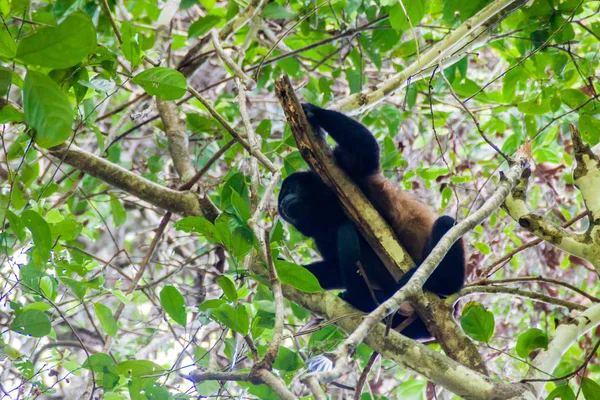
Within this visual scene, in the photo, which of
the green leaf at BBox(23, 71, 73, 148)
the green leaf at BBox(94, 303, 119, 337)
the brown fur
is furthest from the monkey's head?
the green leaf at BBox(23, 71, 73, 148)

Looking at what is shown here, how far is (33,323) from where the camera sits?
2.42 m

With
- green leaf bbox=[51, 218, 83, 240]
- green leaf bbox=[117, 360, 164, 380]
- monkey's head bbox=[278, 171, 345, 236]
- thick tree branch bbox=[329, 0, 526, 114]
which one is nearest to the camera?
green leaf bbox=[117, 360, 164, 380]

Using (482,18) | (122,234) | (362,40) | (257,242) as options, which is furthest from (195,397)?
(122,234)

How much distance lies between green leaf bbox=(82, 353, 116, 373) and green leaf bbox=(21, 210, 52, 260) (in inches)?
A: 19.6

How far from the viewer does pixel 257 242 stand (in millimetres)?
2197

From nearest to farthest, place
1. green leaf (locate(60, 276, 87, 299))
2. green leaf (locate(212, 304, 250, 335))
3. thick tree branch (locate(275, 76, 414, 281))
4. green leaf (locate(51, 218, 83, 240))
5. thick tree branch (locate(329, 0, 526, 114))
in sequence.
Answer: green leaf (locate(212, 304, 250, 335)) → green leaf (locate(60, 276, 87, 299)) → green leaf (locate(51, 218, 83, 240)) → thick tree branch (locate(275, 76, 414, 281)) → thick tree branch (locate(329, 0, 526, 114))

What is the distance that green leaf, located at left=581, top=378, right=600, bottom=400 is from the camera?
88.7 inches

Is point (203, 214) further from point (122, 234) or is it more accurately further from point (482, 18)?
point (122, 234)

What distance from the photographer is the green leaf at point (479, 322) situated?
2490 mm

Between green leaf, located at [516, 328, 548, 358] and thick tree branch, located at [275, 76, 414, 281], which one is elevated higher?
thick tree branch, located at [275, 76, 414, 281]

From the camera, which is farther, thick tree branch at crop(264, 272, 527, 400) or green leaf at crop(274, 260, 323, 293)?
thick tree branch at crop(264, 272, 527, 400)

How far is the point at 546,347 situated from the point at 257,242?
130 centimetres

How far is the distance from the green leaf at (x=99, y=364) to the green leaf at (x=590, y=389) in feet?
6.24

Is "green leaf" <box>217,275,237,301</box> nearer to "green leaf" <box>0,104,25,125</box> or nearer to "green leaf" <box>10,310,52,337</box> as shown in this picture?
"green leaf" <box>10,310,52,337</box>
